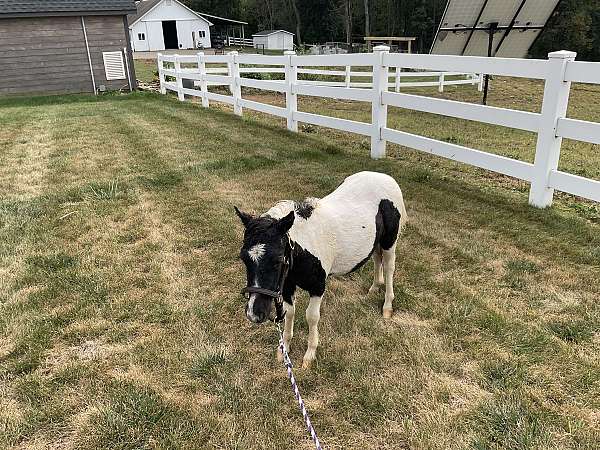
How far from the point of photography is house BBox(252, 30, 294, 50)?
6175 cm

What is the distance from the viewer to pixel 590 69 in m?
4.62

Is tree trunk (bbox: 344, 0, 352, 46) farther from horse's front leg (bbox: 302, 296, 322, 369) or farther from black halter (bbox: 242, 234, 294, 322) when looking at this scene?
black halter (bbox: 242, 234, 294, 322)

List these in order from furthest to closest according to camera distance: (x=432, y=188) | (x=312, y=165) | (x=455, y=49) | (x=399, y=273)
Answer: (x=455, y=49) → (x=312, y=165) → (x=432, y=188) → (x=399, y=273)

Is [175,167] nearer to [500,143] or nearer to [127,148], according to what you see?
[127,148]

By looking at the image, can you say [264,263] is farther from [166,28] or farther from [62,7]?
[166,28]

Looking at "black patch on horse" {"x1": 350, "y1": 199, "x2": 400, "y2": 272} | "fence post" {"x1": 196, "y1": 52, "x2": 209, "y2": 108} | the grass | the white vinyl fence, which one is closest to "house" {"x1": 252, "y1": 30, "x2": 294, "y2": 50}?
"fence post" {"x1": 196, "y1": 52, "x2": 209, "y2": 108}

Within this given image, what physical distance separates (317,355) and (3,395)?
6.46ft

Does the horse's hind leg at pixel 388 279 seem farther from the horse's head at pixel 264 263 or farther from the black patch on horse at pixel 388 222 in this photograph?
the horse's head at pixel 264 263

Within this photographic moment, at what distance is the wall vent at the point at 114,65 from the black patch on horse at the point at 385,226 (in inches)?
760

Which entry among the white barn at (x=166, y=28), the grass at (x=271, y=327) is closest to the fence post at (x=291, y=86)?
the grass at (x=271, y=327)

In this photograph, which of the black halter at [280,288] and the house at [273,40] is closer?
the black halter at [280,288]

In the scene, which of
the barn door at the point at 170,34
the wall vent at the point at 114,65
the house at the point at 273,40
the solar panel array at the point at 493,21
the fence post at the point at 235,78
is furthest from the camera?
the house at the point at 273,40

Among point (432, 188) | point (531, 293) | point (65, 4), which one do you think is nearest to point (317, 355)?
point (531, 293)

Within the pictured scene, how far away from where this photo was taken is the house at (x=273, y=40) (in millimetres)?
61750
